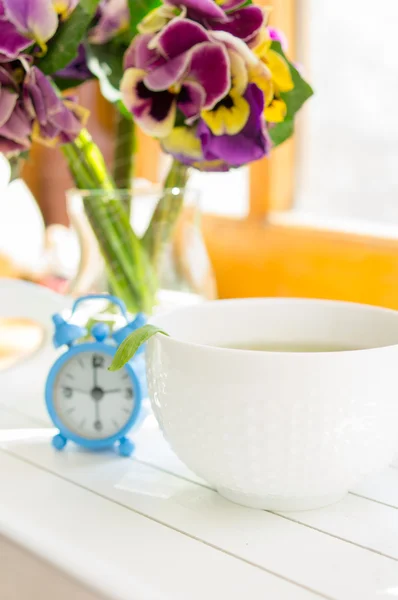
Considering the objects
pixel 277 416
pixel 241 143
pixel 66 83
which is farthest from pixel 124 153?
pixel 277 416

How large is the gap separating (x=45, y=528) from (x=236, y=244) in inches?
24.3

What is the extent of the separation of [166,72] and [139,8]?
0.35 feet

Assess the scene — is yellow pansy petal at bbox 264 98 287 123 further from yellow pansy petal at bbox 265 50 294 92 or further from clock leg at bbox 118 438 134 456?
clock leg at bbox 118 438 134 456

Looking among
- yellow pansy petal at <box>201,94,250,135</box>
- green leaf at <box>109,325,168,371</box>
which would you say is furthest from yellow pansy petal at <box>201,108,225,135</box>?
green leaf at <box>109,325,168,371</box>

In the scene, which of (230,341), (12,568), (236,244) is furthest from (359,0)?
(12,568)

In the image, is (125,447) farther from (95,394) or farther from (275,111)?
(275,111)

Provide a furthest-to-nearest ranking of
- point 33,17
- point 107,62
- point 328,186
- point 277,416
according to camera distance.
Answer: point 328,186 < point 107,62 < point 33,17 < point 277,416

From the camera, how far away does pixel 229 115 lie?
2.18 ft

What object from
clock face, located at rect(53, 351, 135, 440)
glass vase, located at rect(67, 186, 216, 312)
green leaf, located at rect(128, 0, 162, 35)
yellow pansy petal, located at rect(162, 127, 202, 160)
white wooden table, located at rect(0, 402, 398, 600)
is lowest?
white wooden table, located at rect(0, 402, 398, 600)

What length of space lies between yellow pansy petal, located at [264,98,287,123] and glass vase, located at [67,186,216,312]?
14 cm

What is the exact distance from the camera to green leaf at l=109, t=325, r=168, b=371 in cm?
50

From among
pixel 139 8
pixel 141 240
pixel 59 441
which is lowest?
pixel 59 441

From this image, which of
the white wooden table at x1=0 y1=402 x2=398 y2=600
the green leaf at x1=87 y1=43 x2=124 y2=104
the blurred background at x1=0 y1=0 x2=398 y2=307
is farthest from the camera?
the blurred background at x1=0 y1=0 x2=398 y2=307

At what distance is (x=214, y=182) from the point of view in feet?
3.92
